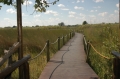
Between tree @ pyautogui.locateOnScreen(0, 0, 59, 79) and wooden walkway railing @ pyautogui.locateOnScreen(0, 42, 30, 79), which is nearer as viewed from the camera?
wooden walkway railing @ pyautogui.locateOnScreen(0, 42, 30, 79)

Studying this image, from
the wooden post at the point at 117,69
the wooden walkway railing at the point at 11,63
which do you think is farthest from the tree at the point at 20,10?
the wooden post at the point at 117,69

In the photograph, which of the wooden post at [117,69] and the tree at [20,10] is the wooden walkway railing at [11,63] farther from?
the wooden post at [117,69]

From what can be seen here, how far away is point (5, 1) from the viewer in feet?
17.0

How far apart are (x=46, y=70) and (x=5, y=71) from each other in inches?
152

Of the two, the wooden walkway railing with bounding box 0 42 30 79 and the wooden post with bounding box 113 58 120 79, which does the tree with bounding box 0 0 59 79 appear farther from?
the wooden post with bounding box 113 58 120 79

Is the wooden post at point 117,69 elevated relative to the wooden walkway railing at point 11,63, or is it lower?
lower

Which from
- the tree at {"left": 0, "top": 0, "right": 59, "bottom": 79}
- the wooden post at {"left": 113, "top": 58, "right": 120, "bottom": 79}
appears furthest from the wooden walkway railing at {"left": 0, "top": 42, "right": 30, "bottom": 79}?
the wooden post at {"left": 113, "top": 58, "right": 120, "bottom": 79}

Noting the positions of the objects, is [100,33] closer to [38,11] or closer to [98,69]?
[98,69]

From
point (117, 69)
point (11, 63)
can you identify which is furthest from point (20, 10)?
point (117, 69)

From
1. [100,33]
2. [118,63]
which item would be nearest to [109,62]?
[118,63]

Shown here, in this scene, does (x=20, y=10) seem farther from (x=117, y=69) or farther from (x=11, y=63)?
(x=117, y=69)

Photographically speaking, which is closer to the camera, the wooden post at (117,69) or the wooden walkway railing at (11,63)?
the wooden walkway railing at (11,63)

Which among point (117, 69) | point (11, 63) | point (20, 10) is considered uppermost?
point (20, 10)

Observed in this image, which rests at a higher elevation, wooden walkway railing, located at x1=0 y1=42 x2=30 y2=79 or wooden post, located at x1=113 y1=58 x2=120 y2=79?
wooden walkway railing, located at x1=0 y1=42 x2=30 y2=79
